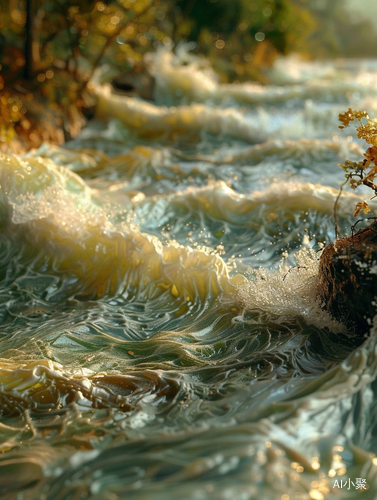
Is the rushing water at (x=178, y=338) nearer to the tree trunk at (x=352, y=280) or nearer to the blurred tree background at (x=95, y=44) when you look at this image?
the tree trunk at (x=352, y=280)

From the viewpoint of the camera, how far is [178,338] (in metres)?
2.98

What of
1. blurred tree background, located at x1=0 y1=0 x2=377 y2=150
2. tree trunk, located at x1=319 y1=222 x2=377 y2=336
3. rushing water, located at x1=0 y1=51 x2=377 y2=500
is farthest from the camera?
blurred tree background, located at x1=0 y1=0 x2=377 y2=150

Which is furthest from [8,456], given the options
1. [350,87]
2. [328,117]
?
[350,87]

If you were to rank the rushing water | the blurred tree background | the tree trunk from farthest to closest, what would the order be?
the blurred tree background
the tree trunk
the rushing water

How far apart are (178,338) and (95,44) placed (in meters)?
8.83

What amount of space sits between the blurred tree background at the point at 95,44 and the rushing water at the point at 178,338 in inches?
51.8

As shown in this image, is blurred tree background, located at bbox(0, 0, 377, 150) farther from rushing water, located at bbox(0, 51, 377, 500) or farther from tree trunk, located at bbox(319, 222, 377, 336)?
tree trunk, located at bbox(319, 222, 377, 336)

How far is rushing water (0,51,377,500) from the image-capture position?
1.87 metres

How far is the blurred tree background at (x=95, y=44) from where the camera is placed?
733cm

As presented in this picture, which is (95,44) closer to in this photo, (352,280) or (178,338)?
(178,338)

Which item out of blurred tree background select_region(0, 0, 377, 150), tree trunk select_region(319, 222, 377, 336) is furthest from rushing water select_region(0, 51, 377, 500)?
blurred tree background select_region(0, 0, 377, 150)

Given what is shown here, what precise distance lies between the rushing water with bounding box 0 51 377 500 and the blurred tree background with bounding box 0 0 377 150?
1.31 meters

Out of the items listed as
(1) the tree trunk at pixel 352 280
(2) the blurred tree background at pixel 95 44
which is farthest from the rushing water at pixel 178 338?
(2) the blurred tree background at pixel 95 44

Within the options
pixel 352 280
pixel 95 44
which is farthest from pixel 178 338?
pixel 95 44
